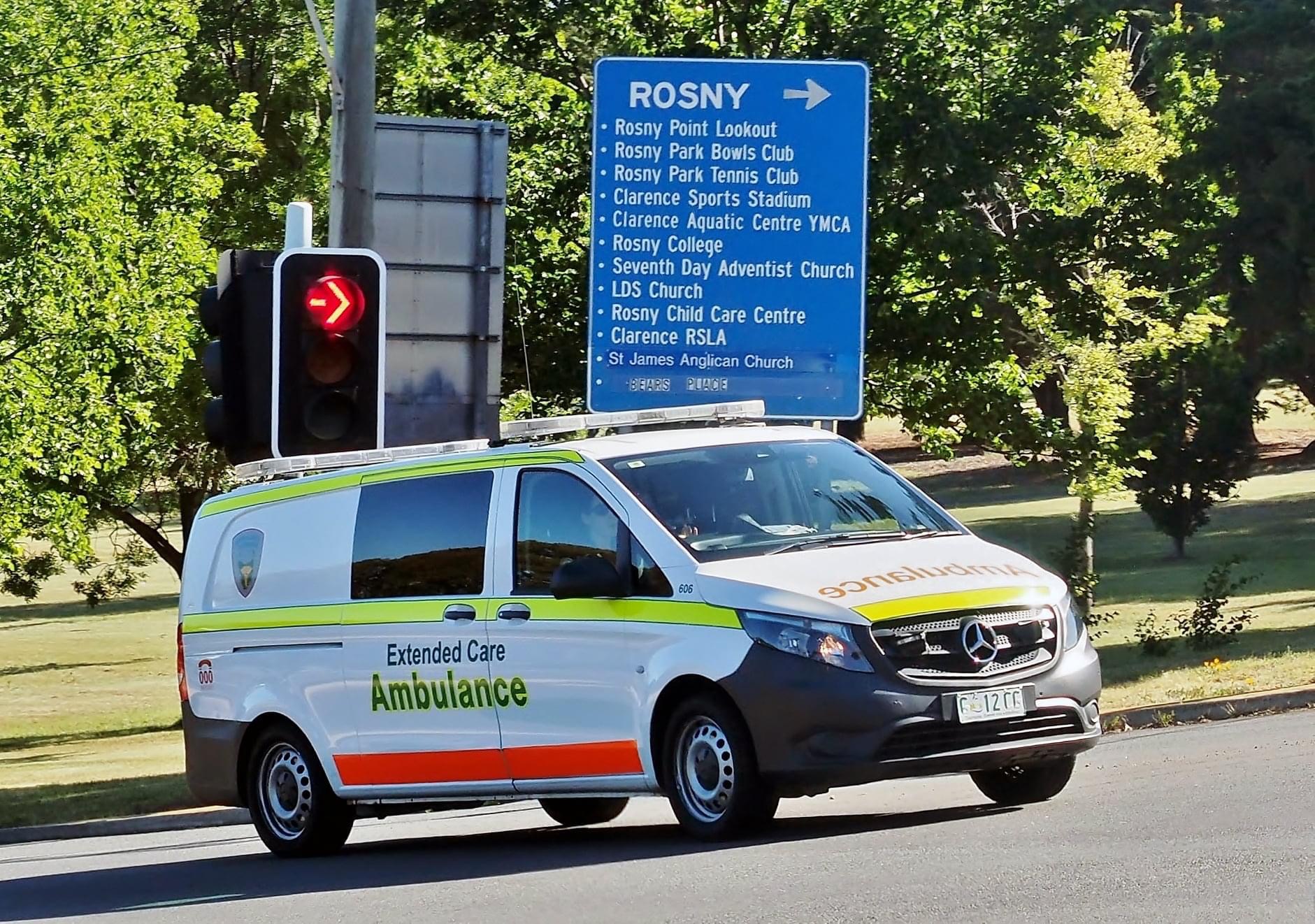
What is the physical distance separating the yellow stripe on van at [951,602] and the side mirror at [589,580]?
4.15 feet

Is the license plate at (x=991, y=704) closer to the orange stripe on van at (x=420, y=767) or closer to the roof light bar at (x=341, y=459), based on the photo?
the orange stripe on van at (x=420, y=767)

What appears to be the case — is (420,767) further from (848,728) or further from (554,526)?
(848,728)

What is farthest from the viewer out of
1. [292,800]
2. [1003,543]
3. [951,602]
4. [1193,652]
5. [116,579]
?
[1003,543]

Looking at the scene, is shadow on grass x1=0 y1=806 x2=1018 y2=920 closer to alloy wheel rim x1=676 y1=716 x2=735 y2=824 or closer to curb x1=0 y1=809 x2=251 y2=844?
alloy wheel rim x1=676 y1=716 x2=735 y2=824

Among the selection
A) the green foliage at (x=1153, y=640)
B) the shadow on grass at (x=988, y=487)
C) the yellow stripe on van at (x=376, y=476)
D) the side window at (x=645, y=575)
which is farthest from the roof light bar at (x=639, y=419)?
the shadow on grass at (x=988, y=487)

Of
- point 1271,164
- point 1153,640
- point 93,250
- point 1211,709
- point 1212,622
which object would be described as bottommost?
point 1153,640

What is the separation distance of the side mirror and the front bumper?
84cm

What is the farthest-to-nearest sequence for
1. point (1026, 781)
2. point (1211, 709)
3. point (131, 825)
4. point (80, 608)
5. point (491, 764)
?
point (80, 608) < point (131, 825) < point (1211, 709) < point (491, 764) < point (1026, 781)

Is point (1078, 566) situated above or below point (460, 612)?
below

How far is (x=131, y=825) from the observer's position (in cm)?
1508

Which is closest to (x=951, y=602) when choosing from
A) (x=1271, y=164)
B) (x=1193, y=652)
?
(x=1193, y=652)

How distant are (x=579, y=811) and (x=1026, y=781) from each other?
2977mm

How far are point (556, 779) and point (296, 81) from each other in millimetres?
26929

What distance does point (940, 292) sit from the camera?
25719mm
